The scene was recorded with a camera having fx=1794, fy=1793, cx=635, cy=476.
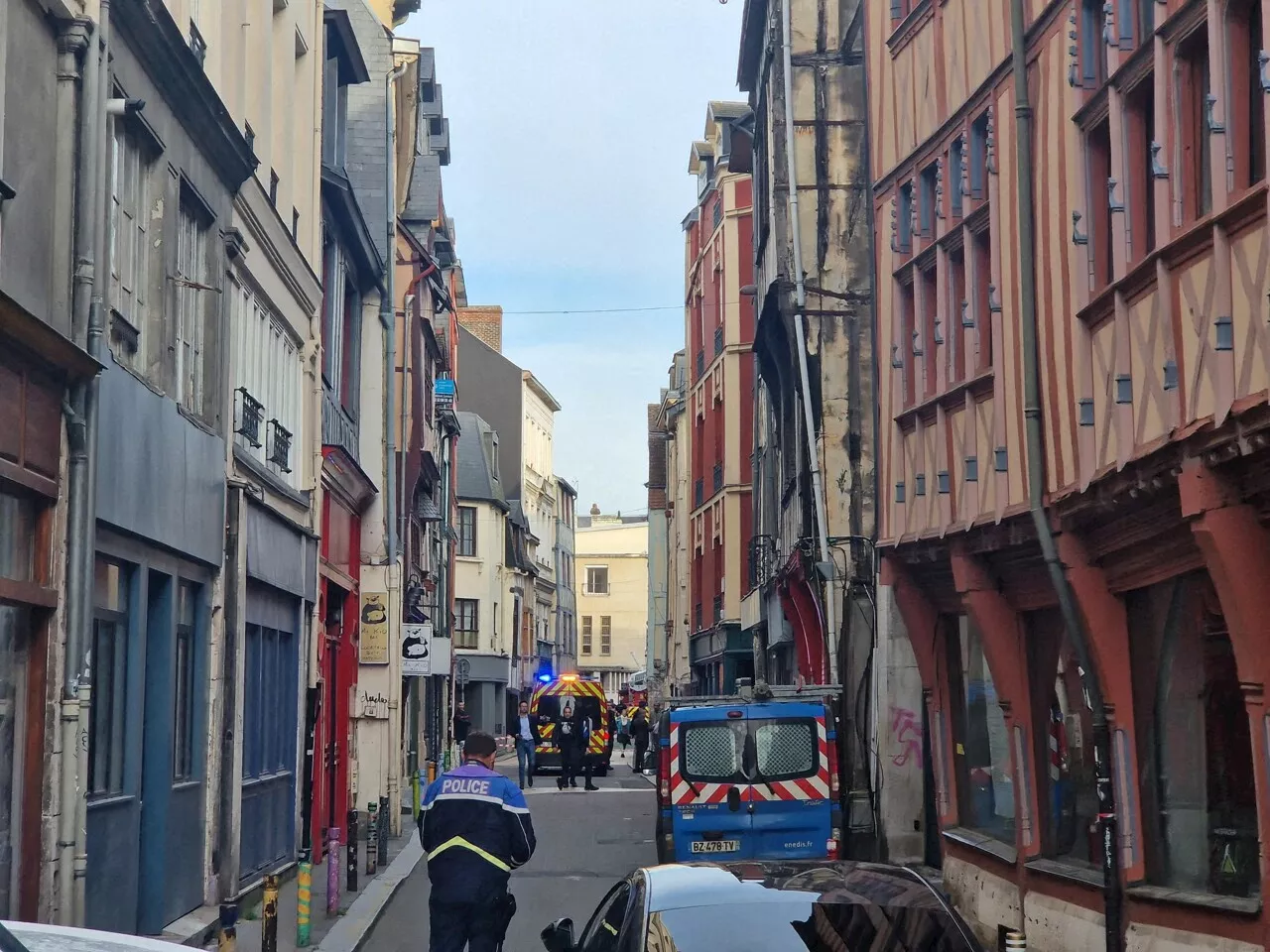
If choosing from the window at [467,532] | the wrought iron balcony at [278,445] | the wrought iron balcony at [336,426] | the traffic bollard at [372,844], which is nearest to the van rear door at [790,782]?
the traffic bollard at [372,844]

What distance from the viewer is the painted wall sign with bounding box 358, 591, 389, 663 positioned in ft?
80.7

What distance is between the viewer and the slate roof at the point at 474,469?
6706cm

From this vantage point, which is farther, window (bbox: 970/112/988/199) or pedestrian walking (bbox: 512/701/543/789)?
pedestrian walking (bbox: 512/701/543/789)

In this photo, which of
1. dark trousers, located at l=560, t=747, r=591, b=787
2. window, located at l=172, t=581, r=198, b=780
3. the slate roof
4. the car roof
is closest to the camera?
the car roof

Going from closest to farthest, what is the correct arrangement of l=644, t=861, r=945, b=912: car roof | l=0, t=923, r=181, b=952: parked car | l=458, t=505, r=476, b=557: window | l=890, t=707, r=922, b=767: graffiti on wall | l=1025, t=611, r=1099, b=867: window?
l=0, t=923, r=181, b=952: parked car → l=644, t=861, r=945, b=912: car roof → l=1025, t=611, r=1099, b=867: window → l=890, t=707, r=922, b=767: graffiti on wall → l=458, t=505, r=476, b=557: window

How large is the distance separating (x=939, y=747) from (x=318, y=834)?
8918 mm

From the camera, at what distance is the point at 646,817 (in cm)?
2881

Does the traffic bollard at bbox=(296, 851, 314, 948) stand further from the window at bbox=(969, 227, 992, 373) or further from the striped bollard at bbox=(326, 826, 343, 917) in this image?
the window at bbox=(969, 227, 992, 373)

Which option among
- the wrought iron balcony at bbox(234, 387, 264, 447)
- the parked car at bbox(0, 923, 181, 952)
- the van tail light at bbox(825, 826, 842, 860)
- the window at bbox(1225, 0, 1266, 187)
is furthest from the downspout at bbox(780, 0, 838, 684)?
the parked car at bbox(0, 923, 181, 952)

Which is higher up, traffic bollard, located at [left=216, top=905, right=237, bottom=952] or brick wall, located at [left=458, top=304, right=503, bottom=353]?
brick wall, located at [left=458, top=304, right=503, bottom=353]

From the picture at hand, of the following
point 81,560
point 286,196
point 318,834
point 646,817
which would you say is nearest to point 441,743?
point 646,817

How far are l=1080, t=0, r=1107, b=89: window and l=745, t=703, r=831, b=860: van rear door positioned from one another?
7.12 meters

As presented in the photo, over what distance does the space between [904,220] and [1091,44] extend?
4881mm

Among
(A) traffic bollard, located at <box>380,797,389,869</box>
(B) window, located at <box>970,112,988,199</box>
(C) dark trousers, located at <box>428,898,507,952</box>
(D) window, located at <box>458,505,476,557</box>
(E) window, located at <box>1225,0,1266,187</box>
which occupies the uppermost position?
(D) window, located at <box>458,505,476,557</box>
